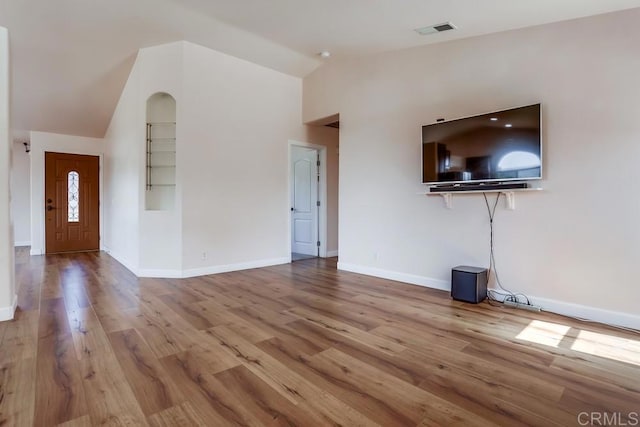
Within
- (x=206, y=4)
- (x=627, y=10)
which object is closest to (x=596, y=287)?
(x=627, y=10)

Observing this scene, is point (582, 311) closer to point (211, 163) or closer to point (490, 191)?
point (490, 191)

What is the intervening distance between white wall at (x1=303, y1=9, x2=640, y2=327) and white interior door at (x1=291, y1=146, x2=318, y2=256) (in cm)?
190

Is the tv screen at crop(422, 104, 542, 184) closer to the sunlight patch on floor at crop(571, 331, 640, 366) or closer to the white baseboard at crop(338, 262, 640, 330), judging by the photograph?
the white baseboard at crop(338, 262, 640, 330)

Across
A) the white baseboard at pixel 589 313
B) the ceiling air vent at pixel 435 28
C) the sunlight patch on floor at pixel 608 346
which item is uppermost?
the ceiling air vent at pixel 435 28

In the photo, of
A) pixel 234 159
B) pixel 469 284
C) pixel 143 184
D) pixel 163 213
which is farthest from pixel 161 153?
pixel 469 284

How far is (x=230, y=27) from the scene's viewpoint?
4281mm

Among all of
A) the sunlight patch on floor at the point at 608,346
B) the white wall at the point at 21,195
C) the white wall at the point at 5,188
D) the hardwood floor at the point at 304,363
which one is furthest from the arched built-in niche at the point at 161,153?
the white wall at the point at 21,195

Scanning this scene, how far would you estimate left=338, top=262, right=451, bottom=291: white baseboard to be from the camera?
13.6 feet

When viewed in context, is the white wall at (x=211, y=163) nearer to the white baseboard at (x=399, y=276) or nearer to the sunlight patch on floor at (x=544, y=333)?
the white baseboard at (x=399, y=276)

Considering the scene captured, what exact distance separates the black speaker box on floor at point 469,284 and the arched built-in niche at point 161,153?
404 centimetres

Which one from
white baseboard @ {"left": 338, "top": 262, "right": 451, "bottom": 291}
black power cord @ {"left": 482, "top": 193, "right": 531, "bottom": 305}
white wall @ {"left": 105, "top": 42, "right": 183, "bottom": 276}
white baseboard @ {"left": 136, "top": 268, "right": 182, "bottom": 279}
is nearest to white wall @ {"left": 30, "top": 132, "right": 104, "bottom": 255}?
white wall @ {"left": 105, "top": 42, "right": 183, "bottom": 276}

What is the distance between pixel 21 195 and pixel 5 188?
23.6 ft

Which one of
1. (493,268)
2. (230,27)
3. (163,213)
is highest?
(230,27)

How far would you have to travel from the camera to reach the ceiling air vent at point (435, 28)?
3.56 m
